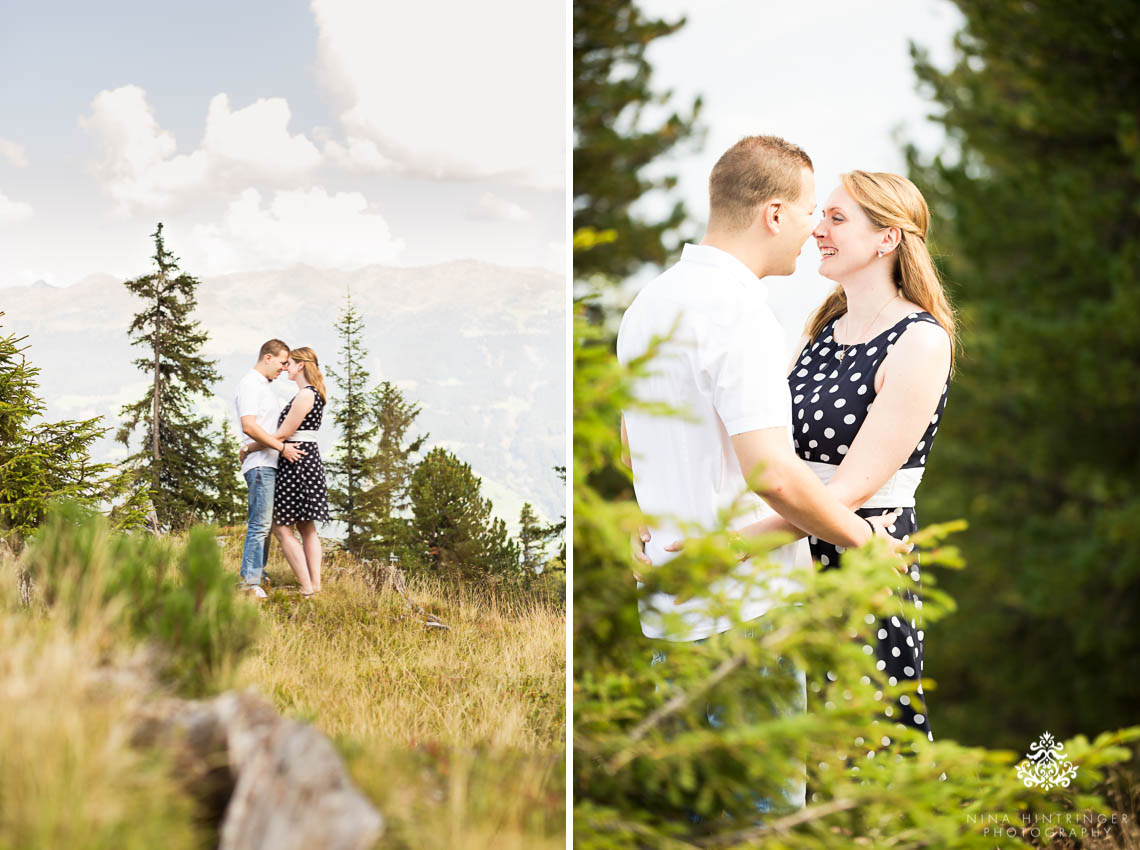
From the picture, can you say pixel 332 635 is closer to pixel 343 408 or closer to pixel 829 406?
pixel 343 408

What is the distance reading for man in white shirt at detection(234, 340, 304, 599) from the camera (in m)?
1.67

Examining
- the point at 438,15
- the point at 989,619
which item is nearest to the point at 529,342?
the point at 438,15

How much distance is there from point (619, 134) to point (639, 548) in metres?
1.88

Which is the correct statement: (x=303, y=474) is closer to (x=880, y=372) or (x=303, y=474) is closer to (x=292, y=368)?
(x=292, y=368)

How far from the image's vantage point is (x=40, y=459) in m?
1.51

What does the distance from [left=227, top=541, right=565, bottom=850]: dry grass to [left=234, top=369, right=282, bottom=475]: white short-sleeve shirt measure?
21 cm

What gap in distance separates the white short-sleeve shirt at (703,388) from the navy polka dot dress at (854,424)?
26 centimetres

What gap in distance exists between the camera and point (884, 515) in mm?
1591

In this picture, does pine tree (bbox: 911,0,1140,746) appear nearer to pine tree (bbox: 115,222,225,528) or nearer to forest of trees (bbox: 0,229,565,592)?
forest of trees (bbox: 0,229,565,592)

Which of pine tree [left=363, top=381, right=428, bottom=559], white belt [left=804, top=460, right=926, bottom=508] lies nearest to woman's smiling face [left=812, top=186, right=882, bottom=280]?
white belt [left=804, top=460, right=926, bottom=508]

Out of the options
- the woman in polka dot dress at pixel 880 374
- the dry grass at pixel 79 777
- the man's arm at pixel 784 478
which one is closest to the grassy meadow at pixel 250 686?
the dry grass at pixel 79 777

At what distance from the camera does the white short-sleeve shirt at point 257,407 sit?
5.54ft

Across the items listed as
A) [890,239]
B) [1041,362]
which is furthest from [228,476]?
[1041,362]

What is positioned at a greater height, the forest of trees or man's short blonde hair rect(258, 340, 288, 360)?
man's short blonde hair rect(258, 340, 288, 360)
